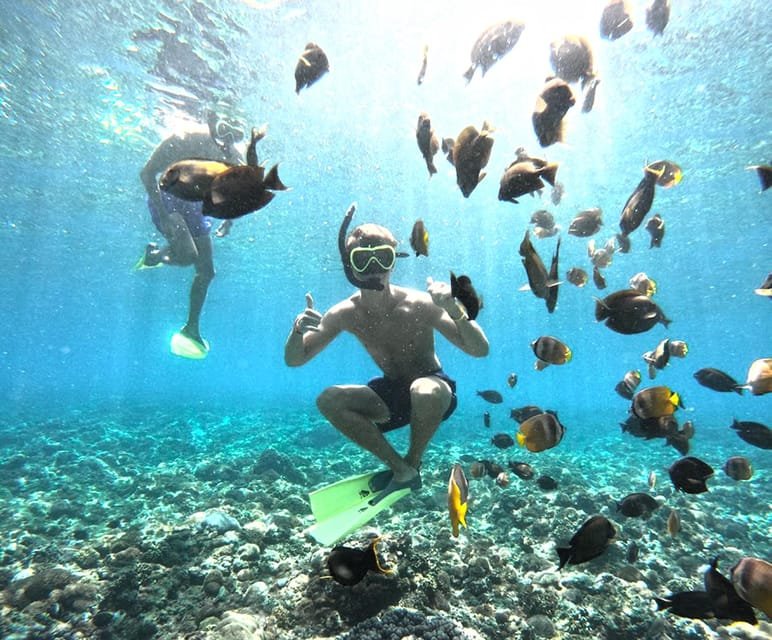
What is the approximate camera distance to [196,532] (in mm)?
7535

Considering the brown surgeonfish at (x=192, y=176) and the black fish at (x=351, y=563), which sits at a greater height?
the brown surgeonfish at (x=192, y=176)

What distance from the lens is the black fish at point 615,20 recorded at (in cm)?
445

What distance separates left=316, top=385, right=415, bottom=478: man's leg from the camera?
508cm

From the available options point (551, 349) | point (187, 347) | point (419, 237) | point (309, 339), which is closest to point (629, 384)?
point (551, 349)

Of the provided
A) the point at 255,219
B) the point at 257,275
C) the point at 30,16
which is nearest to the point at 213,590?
the point at 30,16

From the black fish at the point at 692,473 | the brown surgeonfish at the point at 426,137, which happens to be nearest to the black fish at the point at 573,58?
the brown surgeonfish at the point at 426,137

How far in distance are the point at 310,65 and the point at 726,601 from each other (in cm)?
591

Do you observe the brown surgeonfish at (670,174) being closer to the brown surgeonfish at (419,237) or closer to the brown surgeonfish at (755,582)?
the brown surgeonfish at (419,237)

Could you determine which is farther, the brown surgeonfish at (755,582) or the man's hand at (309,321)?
the man's hand at (309,321)

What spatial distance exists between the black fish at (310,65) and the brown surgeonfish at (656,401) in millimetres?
4560

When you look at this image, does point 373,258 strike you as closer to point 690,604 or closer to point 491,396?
point 690,604

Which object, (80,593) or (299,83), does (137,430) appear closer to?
(80,593)

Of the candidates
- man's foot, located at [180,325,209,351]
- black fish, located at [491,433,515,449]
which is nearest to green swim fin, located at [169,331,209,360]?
man's foot, located at [180,325,209,351]

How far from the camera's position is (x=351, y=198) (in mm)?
22672
